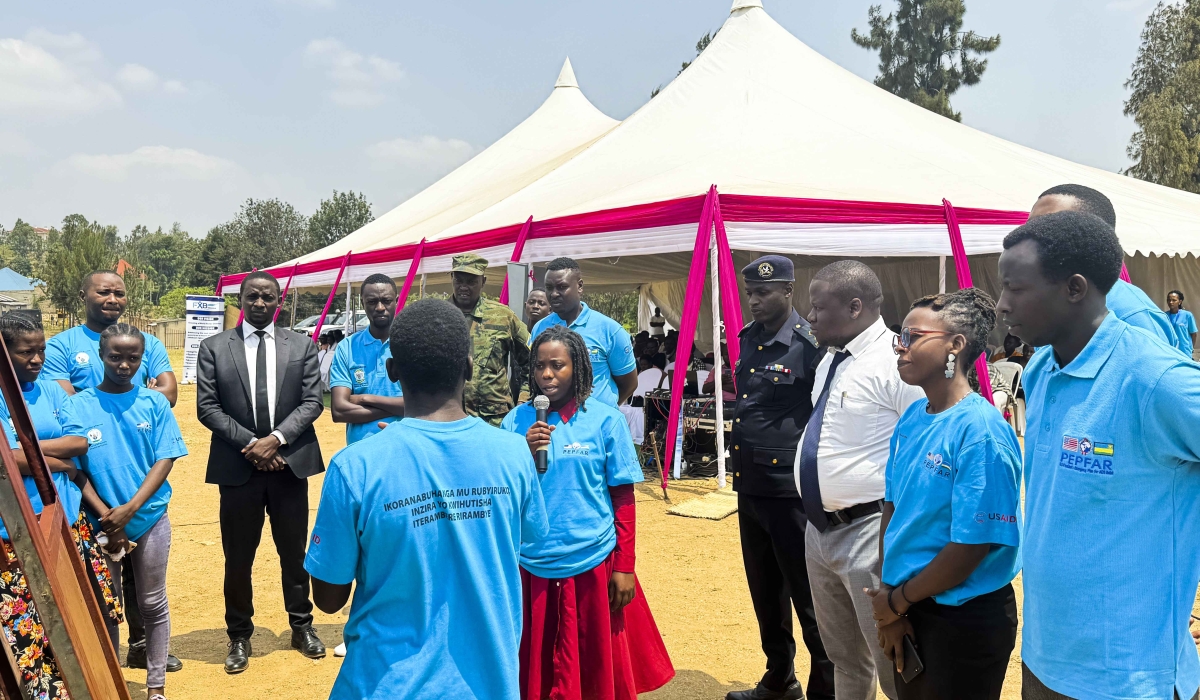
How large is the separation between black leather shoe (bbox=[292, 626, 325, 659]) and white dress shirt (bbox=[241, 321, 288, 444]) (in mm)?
1087

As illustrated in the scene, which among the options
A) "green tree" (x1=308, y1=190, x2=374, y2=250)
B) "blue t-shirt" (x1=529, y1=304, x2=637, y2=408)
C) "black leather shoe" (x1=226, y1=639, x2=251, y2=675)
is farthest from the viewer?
"green tree" (x1=308, y1=190, x2=374, y2=250)

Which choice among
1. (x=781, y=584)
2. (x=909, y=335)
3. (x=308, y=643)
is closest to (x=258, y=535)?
(x=308, y=643)

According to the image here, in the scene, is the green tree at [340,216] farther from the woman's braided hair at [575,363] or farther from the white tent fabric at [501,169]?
the woman's braided hair at [575,363]

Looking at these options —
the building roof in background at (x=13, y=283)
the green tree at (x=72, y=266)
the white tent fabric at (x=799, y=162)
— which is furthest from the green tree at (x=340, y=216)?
the white tent fabric at (x=799, y=162)

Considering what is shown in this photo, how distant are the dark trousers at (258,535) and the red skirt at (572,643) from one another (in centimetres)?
177

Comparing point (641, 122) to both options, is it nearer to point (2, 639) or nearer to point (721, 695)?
point (721, 695)

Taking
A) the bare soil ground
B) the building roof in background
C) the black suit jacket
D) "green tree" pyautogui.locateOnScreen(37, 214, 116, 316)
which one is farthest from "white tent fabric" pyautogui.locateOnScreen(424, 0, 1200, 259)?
the building roof in background

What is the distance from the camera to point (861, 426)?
2.94 m

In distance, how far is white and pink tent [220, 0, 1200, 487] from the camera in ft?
27.1

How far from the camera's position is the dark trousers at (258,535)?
14.1ft

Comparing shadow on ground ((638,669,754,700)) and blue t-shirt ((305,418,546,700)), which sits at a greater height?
blue t-shirt ((305,418,546,700))

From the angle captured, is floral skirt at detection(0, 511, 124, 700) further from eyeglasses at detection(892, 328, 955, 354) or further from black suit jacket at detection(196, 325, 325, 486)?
eyeglasses at detection(892, 328, 955, 354)

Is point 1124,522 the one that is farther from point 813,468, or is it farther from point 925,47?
point 925,47

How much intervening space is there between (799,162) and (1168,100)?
2105 centimetres
